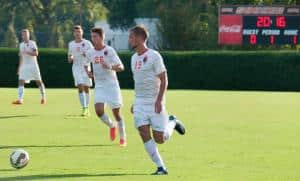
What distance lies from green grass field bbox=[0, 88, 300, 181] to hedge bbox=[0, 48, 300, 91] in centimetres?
1433

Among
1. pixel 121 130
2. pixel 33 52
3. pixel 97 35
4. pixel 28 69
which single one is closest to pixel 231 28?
pixel 28 69

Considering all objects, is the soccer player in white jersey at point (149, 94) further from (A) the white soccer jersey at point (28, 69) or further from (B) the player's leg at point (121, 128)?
(A) the white soccer jersey at point (28, 69)

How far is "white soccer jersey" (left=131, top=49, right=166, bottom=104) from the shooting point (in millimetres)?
12617

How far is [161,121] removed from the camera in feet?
41.5

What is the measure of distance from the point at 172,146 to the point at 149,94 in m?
3.82

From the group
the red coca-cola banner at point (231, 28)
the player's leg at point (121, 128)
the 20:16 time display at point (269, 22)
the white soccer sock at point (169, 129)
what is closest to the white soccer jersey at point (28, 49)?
the player's leg at point (121, 128)

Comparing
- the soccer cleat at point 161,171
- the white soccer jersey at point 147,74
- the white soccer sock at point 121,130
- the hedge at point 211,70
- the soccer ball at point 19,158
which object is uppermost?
the white soccer jersey at point 147,74

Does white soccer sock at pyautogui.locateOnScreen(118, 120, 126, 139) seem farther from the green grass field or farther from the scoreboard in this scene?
the scoreboard

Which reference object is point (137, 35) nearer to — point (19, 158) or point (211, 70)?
point (19, 158)

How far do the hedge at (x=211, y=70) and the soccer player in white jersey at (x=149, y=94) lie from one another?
29158 millimetres

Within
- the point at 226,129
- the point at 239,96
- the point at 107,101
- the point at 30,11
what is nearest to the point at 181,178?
the point at 107,101

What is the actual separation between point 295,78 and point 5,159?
1125 inches

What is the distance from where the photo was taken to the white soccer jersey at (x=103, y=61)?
16.8m

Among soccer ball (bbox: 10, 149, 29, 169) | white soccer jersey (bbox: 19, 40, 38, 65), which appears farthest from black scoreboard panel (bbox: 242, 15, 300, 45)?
soccer ball (bbox: 10, 149, 29, 169)
